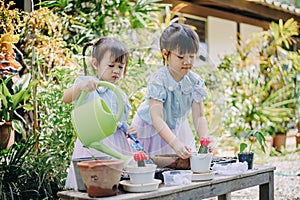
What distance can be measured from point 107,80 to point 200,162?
532 millimetres

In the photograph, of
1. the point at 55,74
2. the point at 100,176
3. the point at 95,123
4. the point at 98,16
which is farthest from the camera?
the point at 98,16

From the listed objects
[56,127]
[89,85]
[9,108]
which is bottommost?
[56,127]

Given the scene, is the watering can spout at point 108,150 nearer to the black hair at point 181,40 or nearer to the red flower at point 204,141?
the red flower at point 204,141

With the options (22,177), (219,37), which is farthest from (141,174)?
(219,37)

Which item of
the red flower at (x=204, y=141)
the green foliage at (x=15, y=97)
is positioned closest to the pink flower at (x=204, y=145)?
the red flower at (x=204, y=141)

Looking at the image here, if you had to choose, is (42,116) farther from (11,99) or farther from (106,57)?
(106,57)

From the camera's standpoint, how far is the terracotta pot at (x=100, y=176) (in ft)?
6.19

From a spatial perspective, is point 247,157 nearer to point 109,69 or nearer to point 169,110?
point 169,110

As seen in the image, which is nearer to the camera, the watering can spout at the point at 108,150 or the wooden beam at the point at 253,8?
the watering can spout at the point at 108,150

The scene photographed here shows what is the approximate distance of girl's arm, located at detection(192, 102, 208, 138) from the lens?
249 cm

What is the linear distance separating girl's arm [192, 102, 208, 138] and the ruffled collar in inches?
Result: 3.7

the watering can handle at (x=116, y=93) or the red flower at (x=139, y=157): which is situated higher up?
the watering can handle at (x=116, y=93)

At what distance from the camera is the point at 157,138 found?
7.70 feet

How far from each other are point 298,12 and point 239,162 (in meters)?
6.65
